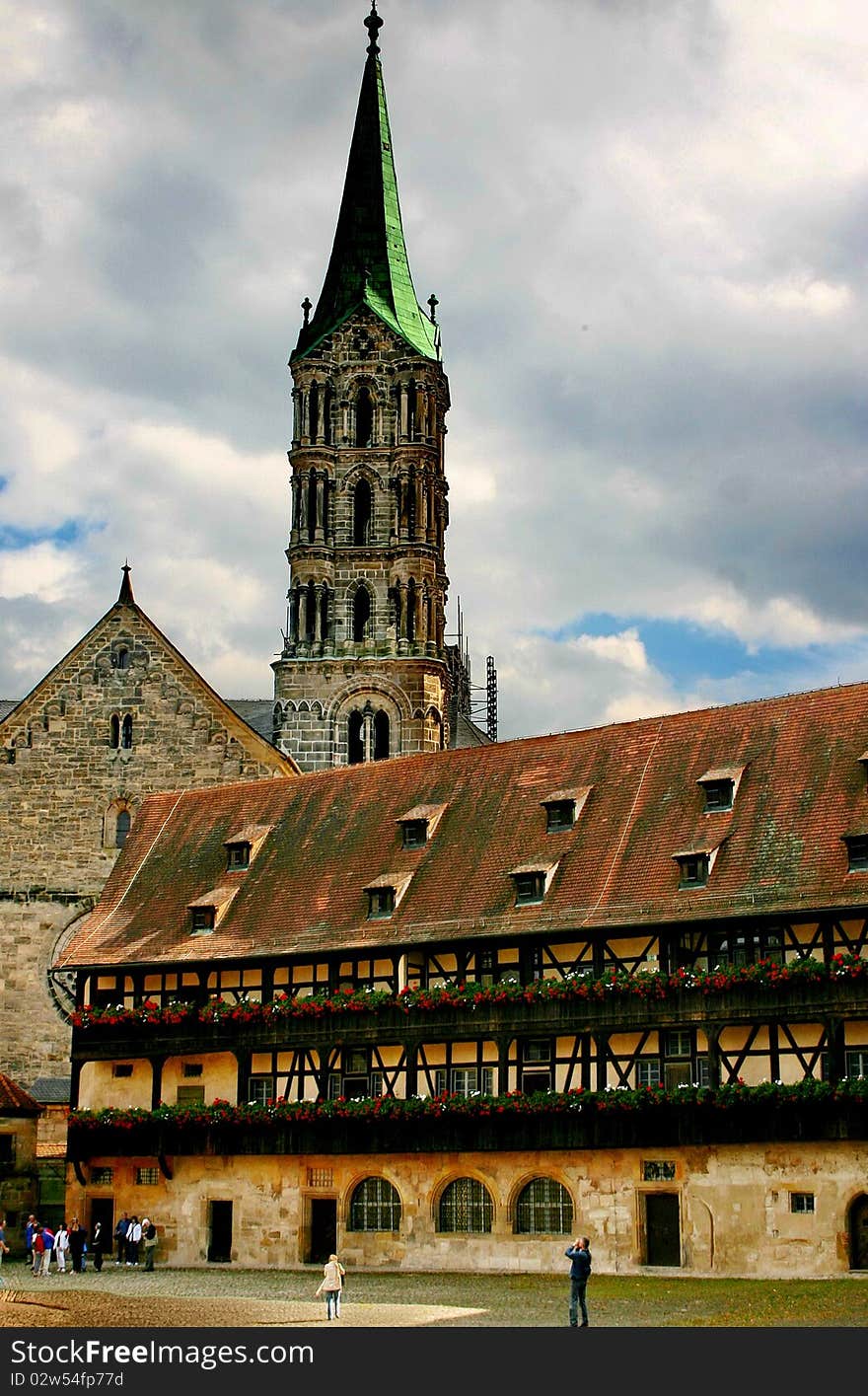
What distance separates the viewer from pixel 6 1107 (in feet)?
156

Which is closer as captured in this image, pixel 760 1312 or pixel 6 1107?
pixel 760 1312

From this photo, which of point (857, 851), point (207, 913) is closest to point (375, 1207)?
point (207, 913)

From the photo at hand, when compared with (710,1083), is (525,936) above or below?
above

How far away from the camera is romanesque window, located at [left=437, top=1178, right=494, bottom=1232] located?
126ft

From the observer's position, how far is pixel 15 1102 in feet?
157

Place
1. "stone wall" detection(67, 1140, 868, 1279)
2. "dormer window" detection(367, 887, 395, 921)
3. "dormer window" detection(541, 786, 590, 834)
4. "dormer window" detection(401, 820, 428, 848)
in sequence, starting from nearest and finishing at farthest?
"stone wall" detection(67, 1140, 868, 1279) → "dormer window" detection(367, 887, 395, 921) → "dormer window" detection(541, 786, 590, 834) → "dormer window" detection(401, 820, 428, 848)

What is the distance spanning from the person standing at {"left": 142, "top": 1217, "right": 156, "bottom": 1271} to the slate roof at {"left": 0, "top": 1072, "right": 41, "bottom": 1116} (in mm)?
7463

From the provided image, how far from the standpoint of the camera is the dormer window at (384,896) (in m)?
41.5

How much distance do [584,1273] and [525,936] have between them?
466 inches

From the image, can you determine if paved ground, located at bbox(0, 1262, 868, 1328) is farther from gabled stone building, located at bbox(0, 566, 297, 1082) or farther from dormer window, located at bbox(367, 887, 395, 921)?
gabled stone building, located at bbox(0, 566, 297, 1082)

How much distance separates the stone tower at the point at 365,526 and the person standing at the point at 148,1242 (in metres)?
29.3

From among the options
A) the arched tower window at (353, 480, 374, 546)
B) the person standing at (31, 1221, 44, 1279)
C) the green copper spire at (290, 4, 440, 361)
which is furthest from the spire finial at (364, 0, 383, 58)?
the person standing at (31, 1221, 44, 1279)
